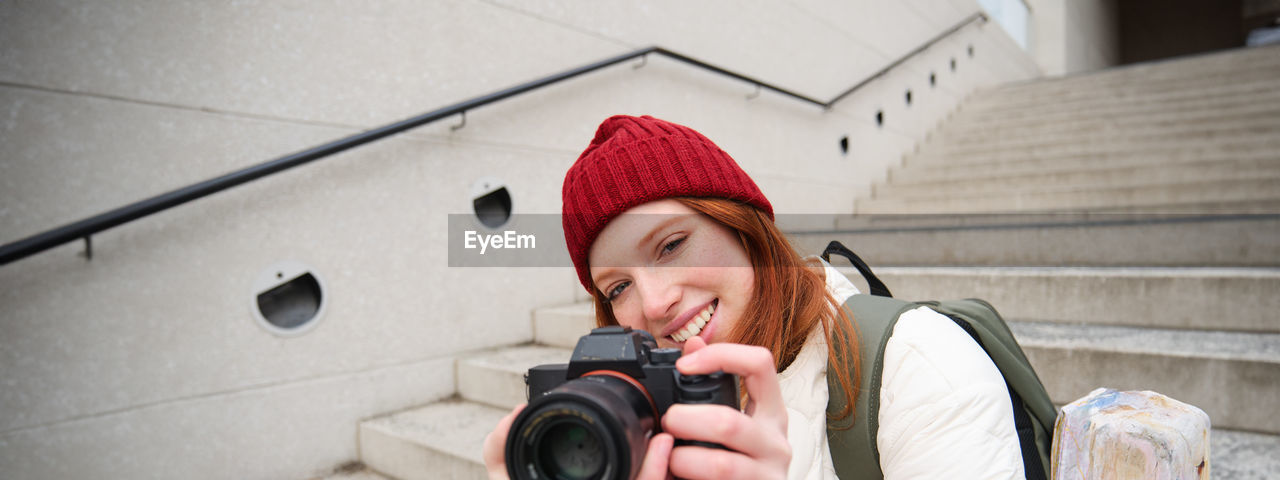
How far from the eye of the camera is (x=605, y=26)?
2734 millimetres

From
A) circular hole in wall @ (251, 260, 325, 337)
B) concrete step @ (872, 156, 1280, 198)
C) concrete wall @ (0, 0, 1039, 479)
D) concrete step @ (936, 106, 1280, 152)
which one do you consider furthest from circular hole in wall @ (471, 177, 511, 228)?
concrete step @ (936, 106, 1280, 152)

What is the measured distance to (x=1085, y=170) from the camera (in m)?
3.35

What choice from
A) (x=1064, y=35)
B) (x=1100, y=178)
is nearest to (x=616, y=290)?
(x=1100, y=178)

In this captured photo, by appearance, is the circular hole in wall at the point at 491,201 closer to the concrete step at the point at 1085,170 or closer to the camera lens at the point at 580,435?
the camera lens at the point at 580,435

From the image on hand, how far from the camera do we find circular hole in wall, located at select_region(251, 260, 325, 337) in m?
1.83

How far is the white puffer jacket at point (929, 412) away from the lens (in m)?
0.73

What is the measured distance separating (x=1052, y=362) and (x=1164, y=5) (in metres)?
17.3

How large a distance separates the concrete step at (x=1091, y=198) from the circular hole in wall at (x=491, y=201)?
250cm

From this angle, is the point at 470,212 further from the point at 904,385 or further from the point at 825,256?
the point at 904,385

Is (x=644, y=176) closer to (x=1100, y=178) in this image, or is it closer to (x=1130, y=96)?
(x=1100, y=178)

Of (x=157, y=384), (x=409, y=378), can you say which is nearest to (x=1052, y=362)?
(x=409, y=378)

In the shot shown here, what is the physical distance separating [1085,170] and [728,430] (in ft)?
12.1

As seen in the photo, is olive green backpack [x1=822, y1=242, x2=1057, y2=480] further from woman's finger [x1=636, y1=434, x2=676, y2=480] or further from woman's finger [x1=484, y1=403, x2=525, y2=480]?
woman's finger [x1=484, y1=403, x2=525, y2=480]

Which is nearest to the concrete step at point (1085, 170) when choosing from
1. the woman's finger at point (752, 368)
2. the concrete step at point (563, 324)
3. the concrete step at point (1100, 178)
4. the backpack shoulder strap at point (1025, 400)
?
the concrete step at point (1100, 178)
